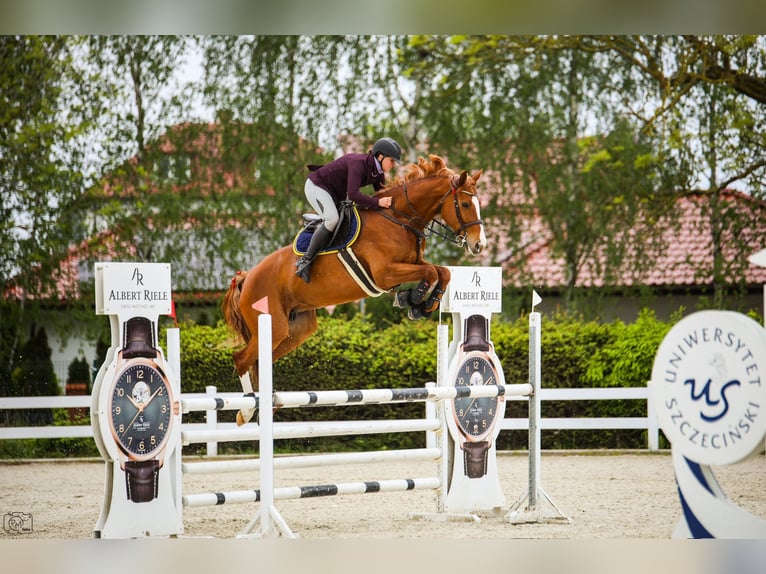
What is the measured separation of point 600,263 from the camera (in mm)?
10430

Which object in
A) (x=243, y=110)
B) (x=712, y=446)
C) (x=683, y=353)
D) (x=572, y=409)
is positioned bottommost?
(x=572, y=409)

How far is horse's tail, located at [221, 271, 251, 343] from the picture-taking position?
5841mm

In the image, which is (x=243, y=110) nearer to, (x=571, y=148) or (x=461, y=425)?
(x=571, y=148)

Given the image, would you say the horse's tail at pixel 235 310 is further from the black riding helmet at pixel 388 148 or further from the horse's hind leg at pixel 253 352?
the black riding helmet at pixel 388 148

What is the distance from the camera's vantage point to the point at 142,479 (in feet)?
14.4

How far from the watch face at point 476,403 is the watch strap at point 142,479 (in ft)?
5.52

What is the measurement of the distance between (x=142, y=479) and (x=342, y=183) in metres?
1.93

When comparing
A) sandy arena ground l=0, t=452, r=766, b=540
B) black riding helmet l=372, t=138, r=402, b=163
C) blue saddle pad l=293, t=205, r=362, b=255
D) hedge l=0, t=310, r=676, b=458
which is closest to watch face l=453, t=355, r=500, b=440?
sandy arena ground l=0, t=452, r=766, b=540

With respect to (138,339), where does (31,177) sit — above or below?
above

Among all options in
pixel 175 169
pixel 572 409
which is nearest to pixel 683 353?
pixel 572 409

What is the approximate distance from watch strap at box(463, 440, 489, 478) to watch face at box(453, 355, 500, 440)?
52 mm

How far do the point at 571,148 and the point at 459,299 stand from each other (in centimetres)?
600

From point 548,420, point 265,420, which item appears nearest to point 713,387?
point 265,420

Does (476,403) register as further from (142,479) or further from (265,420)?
(142,479)
